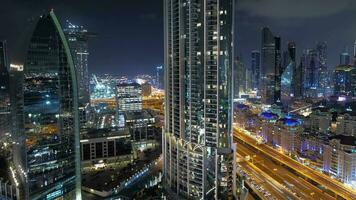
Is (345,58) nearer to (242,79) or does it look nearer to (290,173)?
(242,79)

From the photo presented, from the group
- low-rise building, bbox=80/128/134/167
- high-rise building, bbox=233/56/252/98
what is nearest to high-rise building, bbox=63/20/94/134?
low-rise building, bbox=80/128/134/167

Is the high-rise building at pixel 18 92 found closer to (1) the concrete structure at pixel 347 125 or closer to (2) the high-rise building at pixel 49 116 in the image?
(2) the high-rise building at pixel 49 116

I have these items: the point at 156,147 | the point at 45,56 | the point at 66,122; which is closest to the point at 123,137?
the point at 156,147

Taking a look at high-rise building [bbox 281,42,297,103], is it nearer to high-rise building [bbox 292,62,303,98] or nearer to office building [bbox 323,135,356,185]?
high-rise building [bbox 292,62,303,98]

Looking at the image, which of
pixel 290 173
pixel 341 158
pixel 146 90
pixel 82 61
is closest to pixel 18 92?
pixel 290 173

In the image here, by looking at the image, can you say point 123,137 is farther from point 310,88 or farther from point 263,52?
point 310,88

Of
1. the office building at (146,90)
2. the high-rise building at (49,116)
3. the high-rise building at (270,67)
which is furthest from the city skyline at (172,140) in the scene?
the office building at (146,90)
